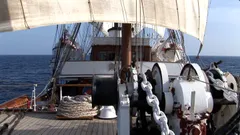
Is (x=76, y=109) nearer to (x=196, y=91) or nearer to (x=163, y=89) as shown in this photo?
(x=163, y=89)

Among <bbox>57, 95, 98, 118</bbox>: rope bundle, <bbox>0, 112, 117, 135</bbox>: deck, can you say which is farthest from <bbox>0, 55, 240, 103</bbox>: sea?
<bbox>57, 95, 98, 118</bbox>: rope bundle

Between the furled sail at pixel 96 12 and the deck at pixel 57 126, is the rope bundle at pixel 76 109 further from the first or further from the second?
the furled sail at pixel 96 12

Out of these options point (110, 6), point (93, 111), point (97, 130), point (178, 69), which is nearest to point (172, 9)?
point (110, 6)

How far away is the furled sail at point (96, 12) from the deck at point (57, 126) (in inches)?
96.0

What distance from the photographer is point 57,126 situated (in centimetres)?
853

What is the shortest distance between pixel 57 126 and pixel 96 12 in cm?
319

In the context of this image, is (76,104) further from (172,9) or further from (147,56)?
(147,56)

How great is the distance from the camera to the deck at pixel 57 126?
7867 millimetres

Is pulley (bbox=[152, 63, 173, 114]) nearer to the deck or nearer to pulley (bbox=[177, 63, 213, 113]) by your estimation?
pulley (bbox=[177, 63, 213, 113])

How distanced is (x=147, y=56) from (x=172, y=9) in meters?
7.73

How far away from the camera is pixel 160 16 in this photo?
10.4 m

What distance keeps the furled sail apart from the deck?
2439 millimetres

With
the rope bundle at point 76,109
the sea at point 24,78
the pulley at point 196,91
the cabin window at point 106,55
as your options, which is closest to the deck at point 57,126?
the rope bundle at point 76,109

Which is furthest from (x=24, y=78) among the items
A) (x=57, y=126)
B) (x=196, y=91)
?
(x=196, y=91)
